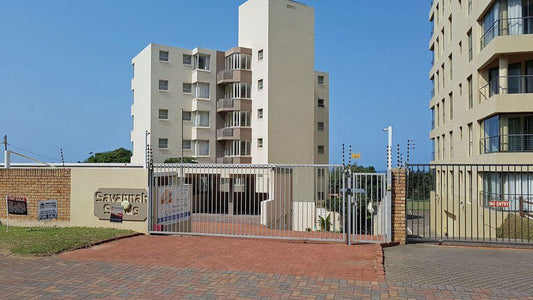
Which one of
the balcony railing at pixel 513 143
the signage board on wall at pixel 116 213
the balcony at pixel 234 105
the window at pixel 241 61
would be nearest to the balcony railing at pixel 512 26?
the balcony railing at pixel 513 143

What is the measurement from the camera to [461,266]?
880 cm

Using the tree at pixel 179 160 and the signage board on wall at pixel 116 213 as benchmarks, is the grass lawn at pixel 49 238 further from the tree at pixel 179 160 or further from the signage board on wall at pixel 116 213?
the tree at pixel 179 160

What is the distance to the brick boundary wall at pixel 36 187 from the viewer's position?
13.8 meters

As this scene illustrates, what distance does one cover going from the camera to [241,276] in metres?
7.89

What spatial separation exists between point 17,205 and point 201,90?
110ft

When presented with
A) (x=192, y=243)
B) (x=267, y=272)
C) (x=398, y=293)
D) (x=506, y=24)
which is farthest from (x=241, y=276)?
(x=506, y=24)

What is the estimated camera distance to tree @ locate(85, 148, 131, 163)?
2421 inches

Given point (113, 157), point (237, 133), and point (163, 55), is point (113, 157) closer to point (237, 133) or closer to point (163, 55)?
point (163, 55)

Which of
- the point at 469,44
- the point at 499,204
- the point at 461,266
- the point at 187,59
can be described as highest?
the point at 187,59

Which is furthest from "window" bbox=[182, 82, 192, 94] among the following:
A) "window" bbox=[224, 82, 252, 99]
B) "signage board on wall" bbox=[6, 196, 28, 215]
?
"signage board on wall" bbox=[6, 196, 28, 215]

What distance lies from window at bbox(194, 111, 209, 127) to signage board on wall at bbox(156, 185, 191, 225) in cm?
3337

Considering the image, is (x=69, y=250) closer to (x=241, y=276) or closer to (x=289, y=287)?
(x=241, y=276)

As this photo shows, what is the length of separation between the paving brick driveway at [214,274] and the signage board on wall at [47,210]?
3.67 metres

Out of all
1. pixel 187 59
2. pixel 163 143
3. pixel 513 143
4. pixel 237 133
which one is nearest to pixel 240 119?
pixel 237 133
